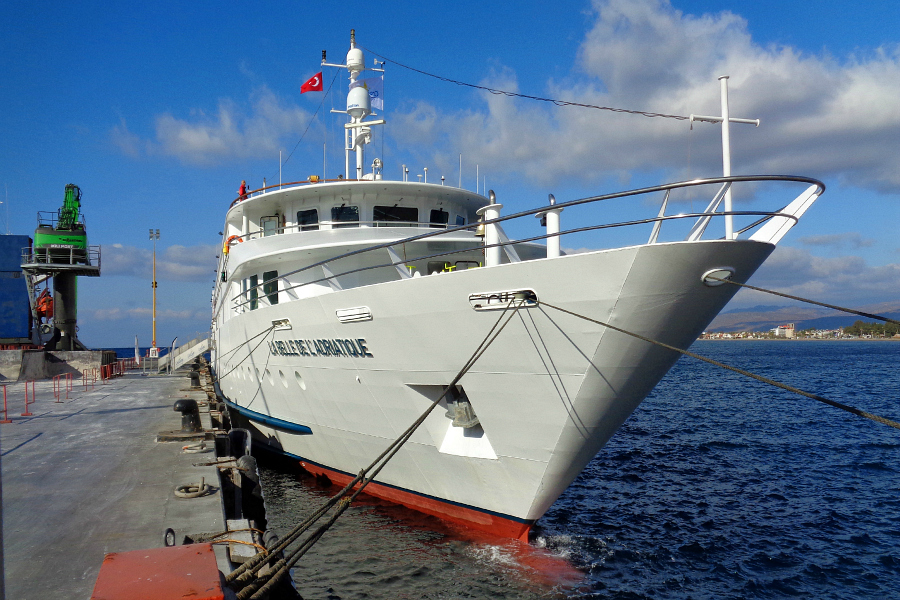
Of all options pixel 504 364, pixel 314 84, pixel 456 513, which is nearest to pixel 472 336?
pixel 504 364

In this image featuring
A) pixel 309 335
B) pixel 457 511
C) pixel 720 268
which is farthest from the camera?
pixel 309 335

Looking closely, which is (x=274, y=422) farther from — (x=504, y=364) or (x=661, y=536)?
(x=661, y=536)

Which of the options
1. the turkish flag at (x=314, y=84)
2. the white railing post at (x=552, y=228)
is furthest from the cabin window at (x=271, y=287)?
the white railing post at (x=552, y=228)

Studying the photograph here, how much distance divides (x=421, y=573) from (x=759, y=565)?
16.5ft

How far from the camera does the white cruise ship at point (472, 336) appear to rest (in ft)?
19.9

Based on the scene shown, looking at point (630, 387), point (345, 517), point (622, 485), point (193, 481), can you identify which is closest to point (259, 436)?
point (345, 517)

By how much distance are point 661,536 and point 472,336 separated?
5336mm

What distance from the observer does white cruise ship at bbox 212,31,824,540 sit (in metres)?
6.07

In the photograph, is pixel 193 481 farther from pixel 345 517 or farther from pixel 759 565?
pixel 759 565

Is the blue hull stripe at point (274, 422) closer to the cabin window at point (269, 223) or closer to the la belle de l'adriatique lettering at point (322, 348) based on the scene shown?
the la belle de l'adriatique lettering at point (322, 348)

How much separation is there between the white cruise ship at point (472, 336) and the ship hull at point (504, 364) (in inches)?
0.8

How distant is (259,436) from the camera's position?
1369 cm

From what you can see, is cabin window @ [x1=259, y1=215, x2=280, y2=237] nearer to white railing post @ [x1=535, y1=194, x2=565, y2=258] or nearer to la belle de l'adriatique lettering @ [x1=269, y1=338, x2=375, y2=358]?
la belle de l'adriatique lettering @ [x1=269, y1=338, x2=375, y2=358]

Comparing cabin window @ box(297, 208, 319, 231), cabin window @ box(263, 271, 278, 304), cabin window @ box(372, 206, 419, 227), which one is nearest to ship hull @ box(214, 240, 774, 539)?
cabin window @ box(263, 271, 278, 304)
